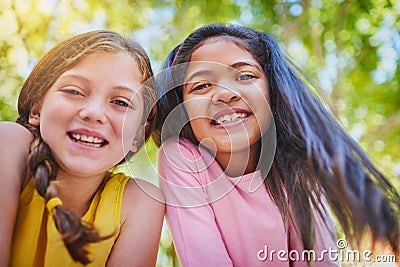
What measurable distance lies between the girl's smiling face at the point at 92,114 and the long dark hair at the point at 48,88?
0.01 meters

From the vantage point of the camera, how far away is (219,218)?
1021mm

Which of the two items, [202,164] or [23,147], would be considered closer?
[23,147]

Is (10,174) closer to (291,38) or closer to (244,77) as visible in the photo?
(244,77)

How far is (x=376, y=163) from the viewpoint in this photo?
1068 mm

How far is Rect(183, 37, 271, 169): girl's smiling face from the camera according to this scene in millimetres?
1049

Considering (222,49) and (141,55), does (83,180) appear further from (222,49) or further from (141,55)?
(222,49)

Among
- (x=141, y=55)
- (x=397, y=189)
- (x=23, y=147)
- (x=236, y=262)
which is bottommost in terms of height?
(x=236, y=262)

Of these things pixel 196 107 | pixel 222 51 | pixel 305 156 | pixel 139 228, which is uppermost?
pixel 222 51

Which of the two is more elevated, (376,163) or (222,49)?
(222,49)

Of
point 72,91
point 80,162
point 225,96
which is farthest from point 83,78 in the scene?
point 225,96

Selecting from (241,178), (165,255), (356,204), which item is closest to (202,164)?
(241,178)

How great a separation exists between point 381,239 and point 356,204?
3.0 inches

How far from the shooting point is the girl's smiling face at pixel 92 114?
0.96 meters

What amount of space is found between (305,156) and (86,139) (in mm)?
414
